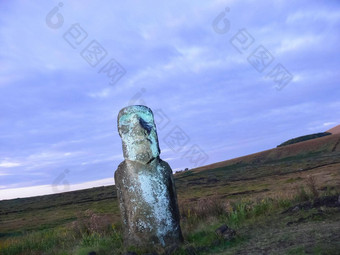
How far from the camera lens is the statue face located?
704cm

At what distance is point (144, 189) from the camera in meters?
6.89

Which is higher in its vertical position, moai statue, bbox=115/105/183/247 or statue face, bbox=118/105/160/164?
statue face, bbox=118/105/160/164

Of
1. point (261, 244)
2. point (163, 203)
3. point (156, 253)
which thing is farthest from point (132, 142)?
→ point (261, 244)

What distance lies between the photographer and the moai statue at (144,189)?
6801 millimetres

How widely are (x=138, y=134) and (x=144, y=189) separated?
3.59 ft

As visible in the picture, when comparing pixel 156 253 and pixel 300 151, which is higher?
pixel 300 151

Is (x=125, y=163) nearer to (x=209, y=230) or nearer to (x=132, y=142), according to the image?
(x=132, y=142)

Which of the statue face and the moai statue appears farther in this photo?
the statue face

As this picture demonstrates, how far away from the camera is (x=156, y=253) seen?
6.11 m

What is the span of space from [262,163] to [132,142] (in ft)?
157

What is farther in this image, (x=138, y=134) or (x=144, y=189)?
(x=138, y=134)

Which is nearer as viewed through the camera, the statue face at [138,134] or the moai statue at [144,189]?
the moai statue at [144,189]

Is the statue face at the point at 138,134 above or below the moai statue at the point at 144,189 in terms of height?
above

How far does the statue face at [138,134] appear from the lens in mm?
7039
